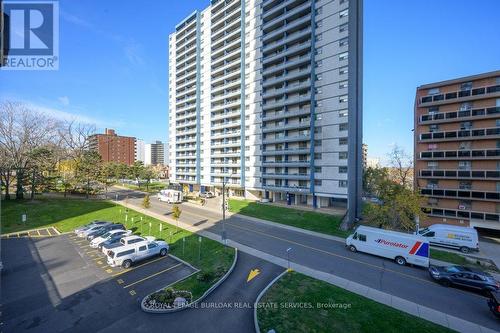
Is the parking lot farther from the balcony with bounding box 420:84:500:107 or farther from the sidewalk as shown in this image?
the balcony with bounding box 420:84:500:107

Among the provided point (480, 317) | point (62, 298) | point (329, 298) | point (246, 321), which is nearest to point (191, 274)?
point (246, 321)

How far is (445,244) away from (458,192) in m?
15.9

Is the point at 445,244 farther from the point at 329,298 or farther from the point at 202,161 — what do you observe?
the point at 202,161

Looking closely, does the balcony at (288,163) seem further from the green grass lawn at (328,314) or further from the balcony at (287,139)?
the green grass lawn at (328,314)

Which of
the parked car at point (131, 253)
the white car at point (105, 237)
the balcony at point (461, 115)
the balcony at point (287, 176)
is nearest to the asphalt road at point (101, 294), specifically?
the parked car at point (131, 253)

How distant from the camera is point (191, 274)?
56.8 ft

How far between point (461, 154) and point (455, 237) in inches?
712

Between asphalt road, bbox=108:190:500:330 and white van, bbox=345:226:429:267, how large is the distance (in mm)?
633

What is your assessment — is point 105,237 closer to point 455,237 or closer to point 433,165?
point 455,237

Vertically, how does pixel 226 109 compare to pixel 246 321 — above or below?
above

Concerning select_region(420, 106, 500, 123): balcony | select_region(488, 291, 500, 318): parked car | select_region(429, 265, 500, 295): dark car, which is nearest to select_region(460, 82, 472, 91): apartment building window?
select_region(420, 106, 500, 123): balcony

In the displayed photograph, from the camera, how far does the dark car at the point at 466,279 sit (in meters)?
14.6

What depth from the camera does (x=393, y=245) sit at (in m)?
19.4

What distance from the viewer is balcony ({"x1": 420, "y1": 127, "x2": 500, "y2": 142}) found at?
1261 inches
